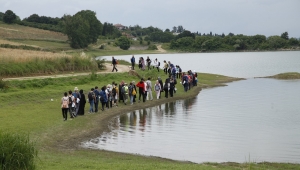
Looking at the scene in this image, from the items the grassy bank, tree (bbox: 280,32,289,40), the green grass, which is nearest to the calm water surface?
the green grass

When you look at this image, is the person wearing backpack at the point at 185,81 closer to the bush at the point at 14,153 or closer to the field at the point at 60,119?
the field at the point at 60,119

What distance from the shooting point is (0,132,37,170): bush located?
36.8ft

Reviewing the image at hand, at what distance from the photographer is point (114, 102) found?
103ft

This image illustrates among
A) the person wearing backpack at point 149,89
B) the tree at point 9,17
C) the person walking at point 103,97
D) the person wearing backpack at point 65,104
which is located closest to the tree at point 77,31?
the tree at point 9,17

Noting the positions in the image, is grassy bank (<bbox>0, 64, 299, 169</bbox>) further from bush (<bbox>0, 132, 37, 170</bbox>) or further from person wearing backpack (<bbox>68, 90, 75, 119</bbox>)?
bush (<bbox>0, 132, 37, 170</bbox>)

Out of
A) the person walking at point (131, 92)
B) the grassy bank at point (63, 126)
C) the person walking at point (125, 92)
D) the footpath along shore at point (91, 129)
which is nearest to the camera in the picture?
the grassy bank at point (63, 126)

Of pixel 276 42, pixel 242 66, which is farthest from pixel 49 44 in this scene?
pixel 276 42

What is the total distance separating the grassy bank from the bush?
1796 mm

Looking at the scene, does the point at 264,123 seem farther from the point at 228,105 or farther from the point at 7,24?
the point at 7,24

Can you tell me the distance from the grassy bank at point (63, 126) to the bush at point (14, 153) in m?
1.80

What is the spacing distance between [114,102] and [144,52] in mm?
120078

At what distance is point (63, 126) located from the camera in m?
23.1

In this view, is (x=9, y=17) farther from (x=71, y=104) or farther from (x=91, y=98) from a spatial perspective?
(x=71, y=104)

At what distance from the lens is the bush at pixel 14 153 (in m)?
11.2
